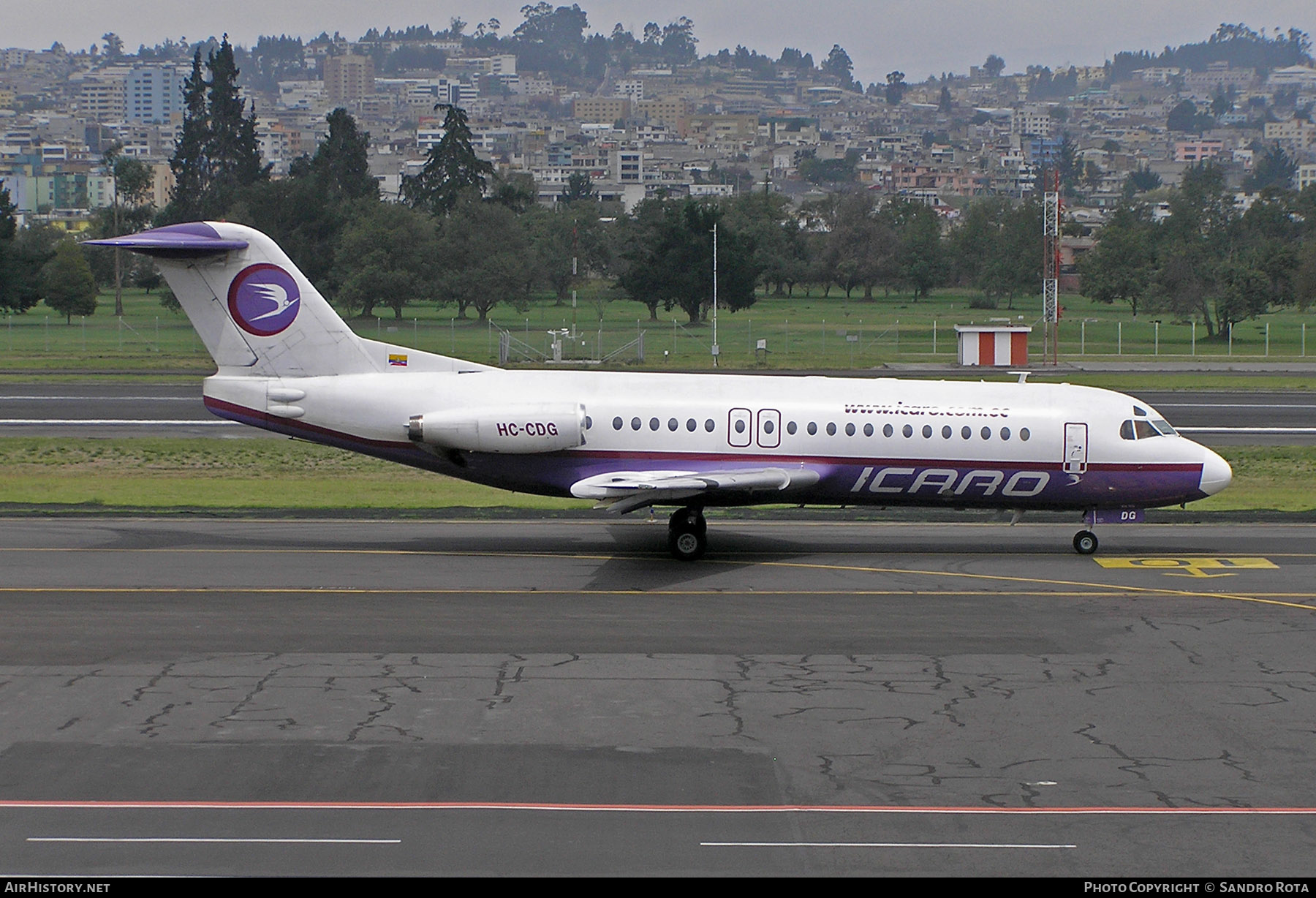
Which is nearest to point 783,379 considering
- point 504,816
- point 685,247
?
point 504,816

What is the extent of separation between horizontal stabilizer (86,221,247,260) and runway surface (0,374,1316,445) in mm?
13326

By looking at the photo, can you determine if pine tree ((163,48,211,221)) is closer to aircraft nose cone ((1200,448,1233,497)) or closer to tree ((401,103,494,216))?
tree ((401,103,494,216))

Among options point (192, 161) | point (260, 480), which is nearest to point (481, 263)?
point (192, 161)

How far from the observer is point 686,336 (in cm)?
9131

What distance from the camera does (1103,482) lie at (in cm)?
2805

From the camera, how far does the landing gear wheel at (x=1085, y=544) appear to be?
93.6ft

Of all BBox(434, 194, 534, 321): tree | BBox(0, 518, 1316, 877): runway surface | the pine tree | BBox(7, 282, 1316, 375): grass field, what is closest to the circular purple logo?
BBox(0, 518, 1316, 877): runway surface

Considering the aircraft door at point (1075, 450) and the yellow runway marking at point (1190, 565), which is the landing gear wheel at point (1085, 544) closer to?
the yellow runway marking at point (1190, 565)

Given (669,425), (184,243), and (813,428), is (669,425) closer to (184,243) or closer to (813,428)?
(813,428)

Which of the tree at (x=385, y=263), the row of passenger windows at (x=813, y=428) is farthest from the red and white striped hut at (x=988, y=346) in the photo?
the row of passenger windows at (x=813, y=428)

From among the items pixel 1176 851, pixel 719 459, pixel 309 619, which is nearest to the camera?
pixel 1176 851

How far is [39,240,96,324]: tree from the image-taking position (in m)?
99.1

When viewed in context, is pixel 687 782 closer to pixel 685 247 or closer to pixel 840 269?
pixel 685 247

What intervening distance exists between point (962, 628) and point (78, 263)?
92300 mm
